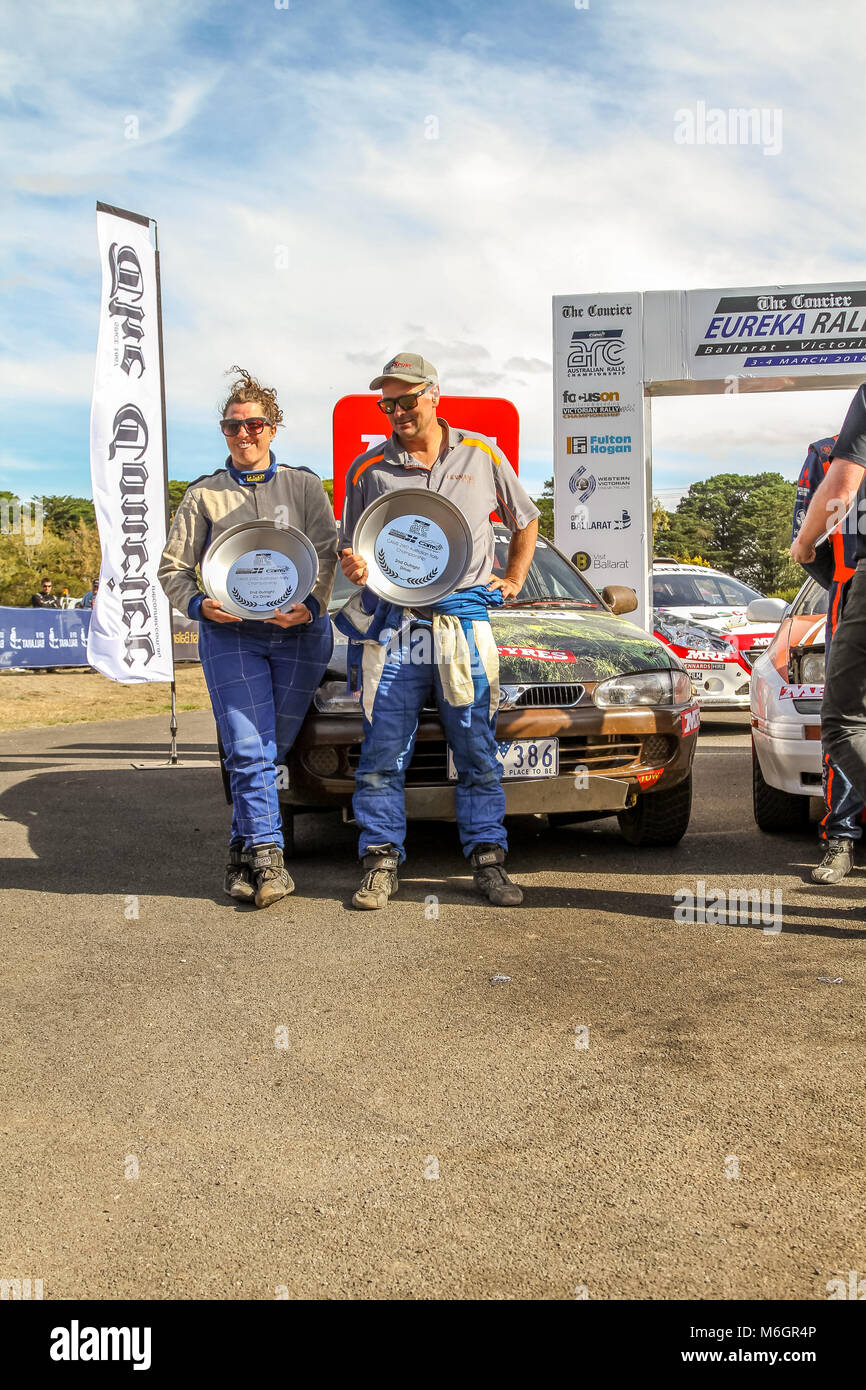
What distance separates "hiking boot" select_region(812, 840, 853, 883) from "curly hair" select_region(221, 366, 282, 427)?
9.49 ft

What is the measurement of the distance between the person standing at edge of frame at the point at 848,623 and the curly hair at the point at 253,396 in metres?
2.22

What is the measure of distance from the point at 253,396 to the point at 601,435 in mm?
8712

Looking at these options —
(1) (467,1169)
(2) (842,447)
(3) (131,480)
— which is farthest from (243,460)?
(3) (131,480)

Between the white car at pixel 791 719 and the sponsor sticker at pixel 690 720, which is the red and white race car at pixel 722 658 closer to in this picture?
the white car at pixel 791 719

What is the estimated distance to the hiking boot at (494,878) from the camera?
15.5 ft

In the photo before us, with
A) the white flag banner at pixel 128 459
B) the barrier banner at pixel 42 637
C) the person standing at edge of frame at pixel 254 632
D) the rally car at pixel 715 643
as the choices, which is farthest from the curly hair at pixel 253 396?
the barrier banner at pixel 42 637

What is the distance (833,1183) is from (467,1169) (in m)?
0.73

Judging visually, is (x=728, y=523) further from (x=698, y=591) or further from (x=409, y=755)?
(x=409, y=755)

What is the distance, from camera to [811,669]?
18.5 ft

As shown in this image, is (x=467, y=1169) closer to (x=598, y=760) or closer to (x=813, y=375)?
(x=598, y=760)

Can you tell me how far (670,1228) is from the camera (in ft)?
7.43
